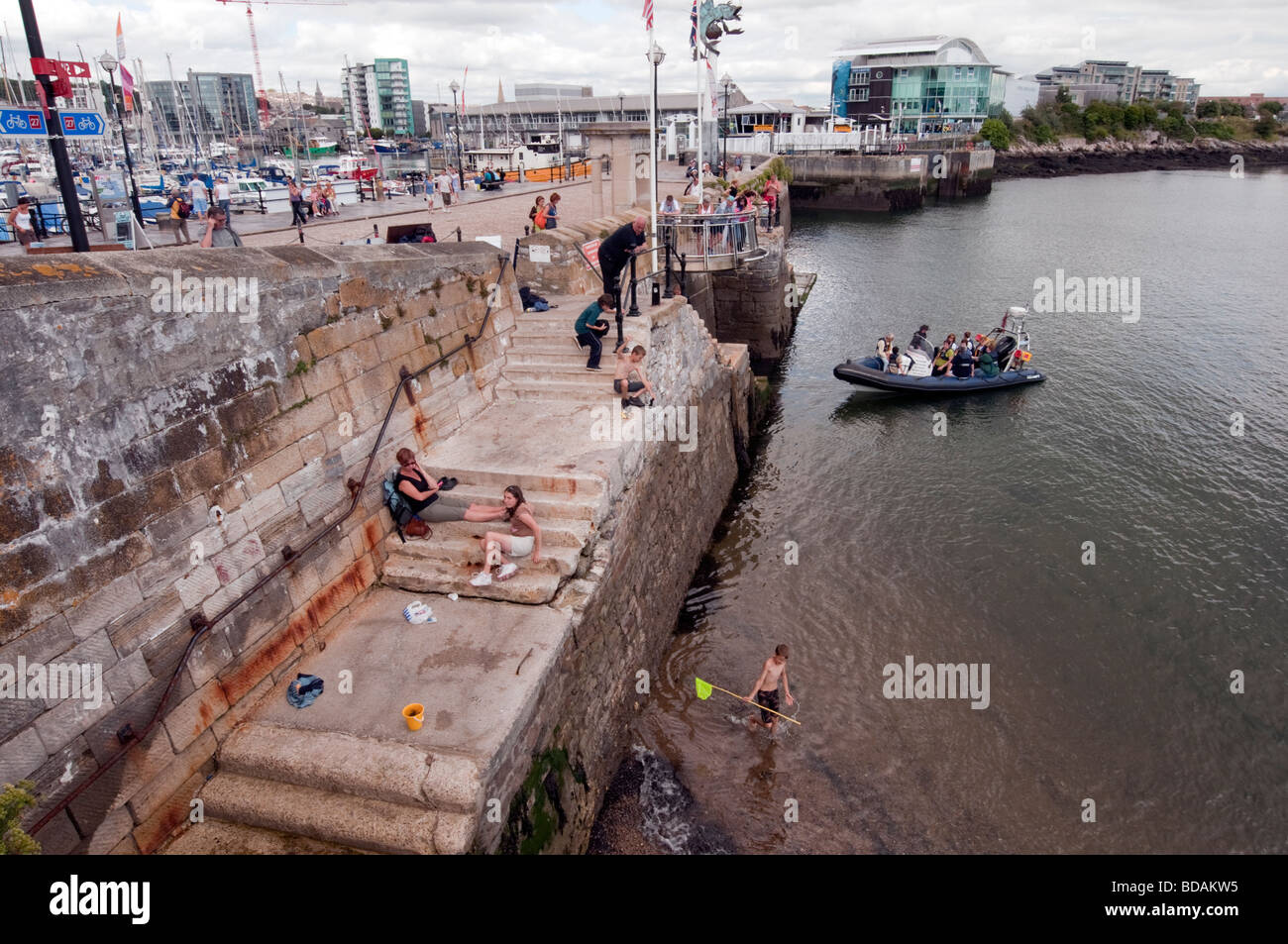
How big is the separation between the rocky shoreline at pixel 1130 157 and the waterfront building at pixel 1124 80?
54.0 meters

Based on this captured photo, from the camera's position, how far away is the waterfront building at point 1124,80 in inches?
5846

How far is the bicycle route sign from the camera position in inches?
291

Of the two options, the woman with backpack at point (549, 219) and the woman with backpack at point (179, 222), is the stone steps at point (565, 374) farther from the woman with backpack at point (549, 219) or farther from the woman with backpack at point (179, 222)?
the woman with backpack at point (549, 219)

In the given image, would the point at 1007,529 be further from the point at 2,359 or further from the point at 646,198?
the point at 2,359

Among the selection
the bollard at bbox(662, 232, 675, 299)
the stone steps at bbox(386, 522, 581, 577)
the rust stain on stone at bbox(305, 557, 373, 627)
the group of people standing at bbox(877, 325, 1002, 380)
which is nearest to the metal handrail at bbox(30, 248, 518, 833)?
the rust stain on stone at bbox(305, 557, 373, 627)

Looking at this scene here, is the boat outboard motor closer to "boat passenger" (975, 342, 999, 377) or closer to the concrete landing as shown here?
"boat passenger" (975, 342, 999, 377)

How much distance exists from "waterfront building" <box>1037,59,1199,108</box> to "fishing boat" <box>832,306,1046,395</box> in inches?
6041

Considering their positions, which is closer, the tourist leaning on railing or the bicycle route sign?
the bicycle route sign

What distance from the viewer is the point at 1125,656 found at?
10.7m

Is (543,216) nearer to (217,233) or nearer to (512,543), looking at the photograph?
(217,233)

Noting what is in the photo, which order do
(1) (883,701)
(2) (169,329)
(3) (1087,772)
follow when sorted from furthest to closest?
(1) (883,701) → (3) (1087,772) → (2) (169,329)

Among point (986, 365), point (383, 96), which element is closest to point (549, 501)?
point (986, 365)
